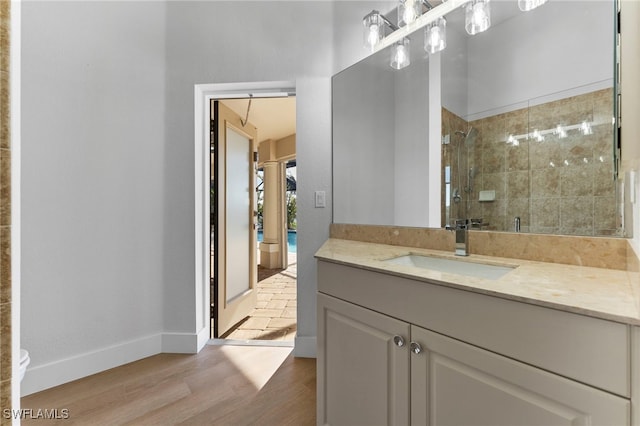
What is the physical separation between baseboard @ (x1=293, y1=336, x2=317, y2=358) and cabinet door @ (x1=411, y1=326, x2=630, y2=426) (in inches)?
44.0

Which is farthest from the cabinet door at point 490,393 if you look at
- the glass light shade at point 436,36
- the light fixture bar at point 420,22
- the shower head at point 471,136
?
the light fixture bar at point 420,22

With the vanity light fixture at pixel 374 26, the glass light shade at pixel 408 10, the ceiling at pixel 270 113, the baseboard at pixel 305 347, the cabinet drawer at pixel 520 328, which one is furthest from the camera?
the ceiling at pixel 270 113

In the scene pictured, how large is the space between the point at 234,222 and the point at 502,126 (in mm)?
2073

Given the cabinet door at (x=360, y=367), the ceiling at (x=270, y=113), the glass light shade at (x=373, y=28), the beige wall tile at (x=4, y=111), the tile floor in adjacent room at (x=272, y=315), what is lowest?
the tile floor in adjacent room at (x=272, y=315)

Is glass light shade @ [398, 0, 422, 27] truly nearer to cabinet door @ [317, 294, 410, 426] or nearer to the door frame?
the door frame

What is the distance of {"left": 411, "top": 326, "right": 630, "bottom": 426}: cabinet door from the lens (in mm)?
607

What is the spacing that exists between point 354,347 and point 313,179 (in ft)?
3.76

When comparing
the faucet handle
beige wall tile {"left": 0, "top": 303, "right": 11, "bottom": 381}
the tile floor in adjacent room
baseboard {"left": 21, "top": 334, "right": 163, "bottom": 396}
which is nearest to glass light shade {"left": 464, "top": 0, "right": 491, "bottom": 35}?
the faucet handle

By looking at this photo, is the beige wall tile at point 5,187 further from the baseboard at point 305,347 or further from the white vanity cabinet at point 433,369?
the baseboard at point 305,347

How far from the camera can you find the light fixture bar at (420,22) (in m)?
1.44

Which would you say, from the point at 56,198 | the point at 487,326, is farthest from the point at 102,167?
the point at 487,326

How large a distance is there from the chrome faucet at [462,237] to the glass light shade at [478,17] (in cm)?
85

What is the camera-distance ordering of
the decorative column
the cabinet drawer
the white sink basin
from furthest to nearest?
the decorative column, the white sink basin, the cabinet drawer

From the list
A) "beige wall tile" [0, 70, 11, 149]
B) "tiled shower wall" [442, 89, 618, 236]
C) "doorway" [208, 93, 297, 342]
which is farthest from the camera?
"doorway" [208, 93, 297, 342]
